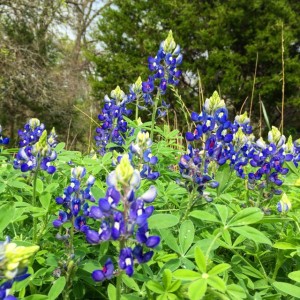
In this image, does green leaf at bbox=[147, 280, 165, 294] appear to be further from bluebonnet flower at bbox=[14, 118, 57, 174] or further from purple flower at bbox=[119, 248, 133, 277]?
bluebonnet flower at bbox=[14, 118, 57, 174]

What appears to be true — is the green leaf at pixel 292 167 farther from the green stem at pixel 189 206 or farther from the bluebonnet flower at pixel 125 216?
the bluebonnet flower at pixel 125 216

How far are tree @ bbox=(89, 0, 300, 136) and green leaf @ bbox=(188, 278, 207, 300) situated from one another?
10.1 m

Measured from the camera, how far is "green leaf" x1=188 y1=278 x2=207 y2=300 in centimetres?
118

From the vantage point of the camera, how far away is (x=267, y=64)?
12086mm

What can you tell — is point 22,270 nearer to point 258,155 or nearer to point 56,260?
point 56,260

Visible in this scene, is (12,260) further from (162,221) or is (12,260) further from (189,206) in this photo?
(189,206)

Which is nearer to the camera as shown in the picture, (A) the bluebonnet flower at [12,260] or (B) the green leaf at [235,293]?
(A) the bluebonnet flower at [12,260]

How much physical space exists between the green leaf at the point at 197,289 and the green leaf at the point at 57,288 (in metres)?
0.43

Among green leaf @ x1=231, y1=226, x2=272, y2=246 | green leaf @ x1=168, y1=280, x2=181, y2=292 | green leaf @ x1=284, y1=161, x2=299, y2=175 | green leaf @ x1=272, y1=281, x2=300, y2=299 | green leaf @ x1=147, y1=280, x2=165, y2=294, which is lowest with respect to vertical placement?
green leaf @ x1=147, y1=280, x2=165, y2=294

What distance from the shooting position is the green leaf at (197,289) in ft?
3.87

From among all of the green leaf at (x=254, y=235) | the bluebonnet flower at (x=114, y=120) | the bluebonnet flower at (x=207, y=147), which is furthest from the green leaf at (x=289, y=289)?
the bluebonnet flower at (x=114, y=120)

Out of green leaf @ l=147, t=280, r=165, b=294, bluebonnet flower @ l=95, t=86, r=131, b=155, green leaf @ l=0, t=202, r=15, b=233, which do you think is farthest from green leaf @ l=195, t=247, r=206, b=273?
bluebonnet flower @ l=95, t=86, r=131, b=155

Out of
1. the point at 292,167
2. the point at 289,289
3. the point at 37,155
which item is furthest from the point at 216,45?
the point at 289,289

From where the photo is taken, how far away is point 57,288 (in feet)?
4.57
